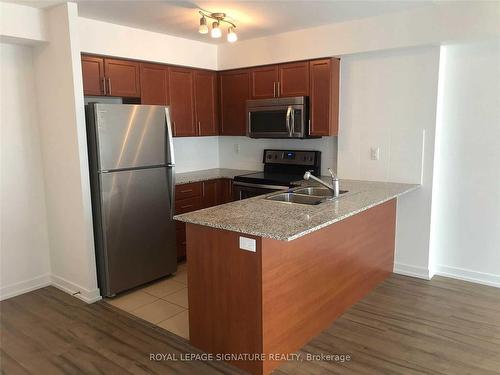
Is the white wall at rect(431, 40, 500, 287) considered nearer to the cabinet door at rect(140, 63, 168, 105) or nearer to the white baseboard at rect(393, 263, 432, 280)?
the white baseboard at rect(393, 263, 432, 280)

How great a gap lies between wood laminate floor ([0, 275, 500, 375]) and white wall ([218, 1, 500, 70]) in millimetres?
2139

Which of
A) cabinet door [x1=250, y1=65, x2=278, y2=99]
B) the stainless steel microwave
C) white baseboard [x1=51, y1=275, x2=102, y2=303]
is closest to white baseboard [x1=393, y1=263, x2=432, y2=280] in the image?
the stainless steel microwave

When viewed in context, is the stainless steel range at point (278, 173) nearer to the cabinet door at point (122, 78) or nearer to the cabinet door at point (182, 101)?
the cabinet door at point (182, 101)

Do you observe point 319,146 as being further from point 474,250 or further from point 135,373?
point 135,373

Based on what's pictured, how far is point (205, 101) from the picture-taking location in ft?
15.3

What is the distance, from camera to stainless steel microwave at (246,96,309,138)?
13.2 feet

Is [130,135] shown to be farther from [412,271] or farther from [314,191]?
[412,271]

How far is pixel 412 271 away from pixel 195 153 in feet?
9.27

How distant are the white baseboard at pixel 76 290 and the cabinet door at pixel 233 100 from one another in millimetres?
2332

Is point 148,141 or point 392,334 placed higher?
point 148,141

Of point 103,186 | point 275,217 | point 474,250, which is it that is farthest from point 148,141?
point 474,250

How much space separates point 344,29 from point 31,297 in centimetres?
369

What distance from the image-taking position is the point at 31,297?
3492 millimetres

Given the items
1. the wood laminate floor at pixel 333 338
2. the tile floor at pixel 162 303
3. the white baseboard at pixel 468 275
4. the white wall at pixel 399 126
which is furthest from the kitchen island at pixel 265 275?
the white baseboard at pixel 468 275
